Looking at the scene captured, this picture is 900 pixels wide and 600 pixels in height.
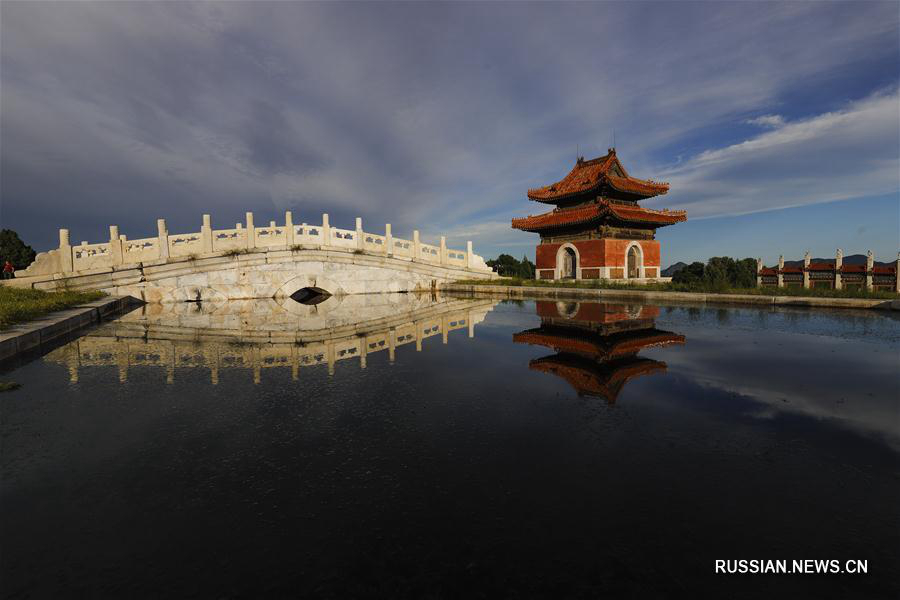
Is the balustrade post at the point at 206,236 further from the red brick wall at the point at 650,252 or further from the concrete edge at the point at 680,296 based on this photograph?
the red brick wall at the point at 650,252

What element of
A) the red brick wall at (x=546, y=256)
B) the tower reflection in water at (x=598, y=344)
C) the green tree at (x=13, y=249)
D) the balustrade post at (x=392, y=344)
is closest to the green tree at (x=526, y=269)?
the red brick wall at (x=546, y=256)

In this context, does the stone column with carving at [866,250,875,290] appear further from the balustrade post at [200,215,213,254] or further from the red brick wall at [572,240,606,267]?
the balustrade post at [200,215,213,254]

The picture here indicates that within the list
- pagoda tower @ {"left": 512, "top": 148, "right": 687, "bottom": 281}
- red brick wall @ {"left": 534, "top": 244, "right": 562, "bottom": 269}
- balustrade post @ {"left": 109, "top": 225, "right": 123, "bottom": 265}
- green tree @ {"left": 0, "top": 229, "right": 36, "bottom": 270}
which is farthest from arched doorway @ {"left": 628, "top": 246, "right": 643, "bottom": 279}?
green tree @ {"left": 0, "top": 229, "right": 36, "bottom": 270}

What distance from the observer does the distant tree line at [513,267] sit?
37.6m

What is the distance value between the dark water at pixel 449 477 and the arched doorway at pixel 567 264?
20759 millimetres

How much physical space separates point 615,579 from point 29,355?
34.9ft

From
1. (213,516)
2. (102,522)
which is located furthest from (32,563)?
(213,516)

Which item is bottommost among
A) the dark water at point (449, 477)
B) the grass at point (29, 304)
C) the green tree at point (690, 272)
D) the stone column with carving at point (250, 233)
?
the dark water at point (449, 477)

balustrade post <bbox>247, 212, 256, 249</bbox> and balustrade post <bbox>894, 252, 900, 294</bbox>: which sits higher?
balustrade post <bbox>247, 212, 256, 249</bbox>

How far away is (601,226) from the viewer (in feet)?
83.8

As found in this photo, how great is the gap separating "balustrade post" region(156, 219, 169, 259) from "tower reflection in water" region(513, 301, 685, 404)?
56.3ft

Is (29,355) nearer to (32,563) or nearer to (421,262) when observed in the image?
(32,563)

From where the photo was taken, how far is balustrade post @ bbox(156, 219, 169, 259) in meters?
19.1

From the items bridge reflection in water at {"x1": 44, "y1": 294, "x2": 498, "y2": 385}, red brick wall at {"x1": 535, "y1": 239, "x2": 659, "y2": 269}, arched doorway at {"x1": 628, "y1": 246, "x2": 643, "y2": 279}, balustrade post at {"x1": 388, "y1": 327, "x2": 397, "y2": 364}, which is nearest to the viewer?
bridge reflection in water at {"x1": 44, "y1": 294, "x2": 498, "y2": 385}
